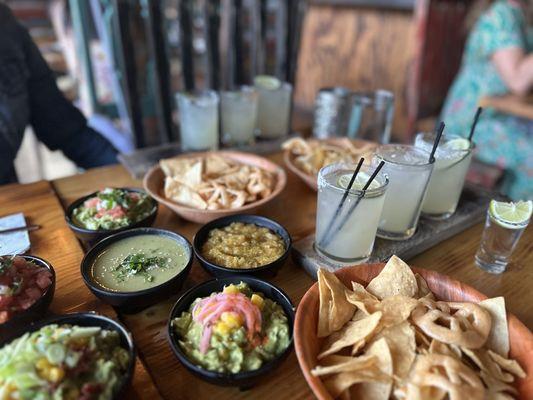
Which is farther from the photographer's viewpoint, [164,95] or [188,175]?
[164,95]

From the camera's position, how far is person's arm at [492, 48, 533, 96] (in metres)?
2.89

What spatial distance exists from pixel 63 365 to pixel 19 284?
1.18 ft

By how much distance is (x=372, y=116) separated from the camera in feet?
7.73

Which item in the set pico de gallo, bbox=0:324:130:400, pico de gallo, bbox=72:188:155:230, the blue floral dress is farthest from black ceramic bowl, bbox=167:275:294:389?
the blue floral dress

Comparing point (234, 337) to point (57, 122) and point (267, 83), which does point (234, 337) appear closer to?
point (267, 83)

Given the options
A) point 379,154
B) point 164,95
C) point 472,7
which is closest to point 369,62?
point 472,7

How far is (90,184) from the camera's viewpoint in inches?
72.6

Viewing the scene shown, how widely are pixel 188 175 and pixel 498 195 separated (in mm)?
1387

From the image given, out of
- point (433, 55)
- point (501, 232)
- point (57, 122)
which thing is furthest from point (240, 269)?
point (433, 55)

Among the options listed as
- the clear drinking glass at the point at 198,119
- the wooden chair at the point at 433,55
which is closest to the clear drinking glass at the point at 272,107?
the clear drinking glass at the point at 198,119

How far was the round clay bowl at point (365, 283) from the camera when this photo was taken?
2.88 feet

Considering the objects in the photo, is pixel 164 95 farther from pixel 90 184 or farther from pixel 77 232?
pixel 77 232

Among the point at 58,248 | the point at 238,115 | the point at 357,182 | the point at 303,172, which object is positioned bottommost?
the point at 58,248

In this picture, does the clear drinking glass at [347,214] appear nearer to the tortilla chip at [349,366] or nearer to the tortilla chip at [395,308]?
the tortilla chip at [395,308]
